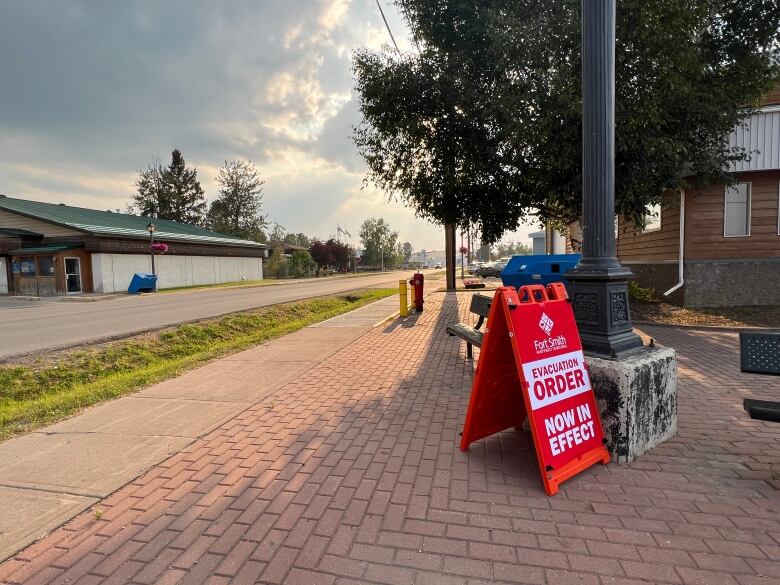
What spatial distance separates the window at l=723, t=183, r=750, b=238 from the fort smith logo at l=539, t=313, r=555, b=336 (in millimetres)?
11110

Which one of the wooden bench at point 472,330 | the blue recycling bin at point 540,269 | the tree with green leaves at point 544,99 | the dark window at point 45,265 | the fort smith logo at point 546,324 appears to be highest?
the tree with green leaves at point 544,99

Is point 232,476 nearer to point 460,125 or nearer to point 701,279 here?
point 460,125

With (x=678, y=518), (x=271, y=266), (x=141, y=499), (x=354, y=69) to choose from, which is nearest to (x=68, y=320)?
(x=354, y=69)

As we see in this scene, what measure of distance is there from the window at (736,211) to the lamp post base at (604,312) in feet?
33.9

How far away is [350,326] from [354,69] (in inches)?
256

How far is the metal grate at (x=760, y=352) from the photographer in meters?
3.30

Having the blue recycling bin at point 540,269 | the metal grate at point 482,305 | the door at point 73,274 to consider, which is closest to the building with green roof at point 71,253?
the door at point 73,274

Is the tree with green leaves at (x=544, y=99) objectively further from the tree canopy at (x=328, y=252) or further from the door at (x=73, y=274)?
the tree canopy at (x=328, y=252)

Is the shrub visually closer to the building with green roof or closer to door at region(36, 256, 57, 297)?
the building with green roof

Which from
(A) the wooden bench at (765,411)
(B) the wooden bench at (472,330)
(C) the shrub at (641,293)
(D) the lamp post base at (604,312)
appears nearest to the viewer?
(A) the wooden bench at (765,411)

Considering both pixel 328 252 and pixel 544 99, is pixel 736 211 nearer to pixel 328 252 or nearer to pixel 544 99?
pixel 544 99

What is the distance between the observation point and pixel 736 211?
11.2 metres

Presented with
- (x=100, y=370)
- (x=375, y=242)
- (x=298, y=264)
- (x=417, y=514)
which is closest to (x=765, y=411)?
(x=417, y=514)

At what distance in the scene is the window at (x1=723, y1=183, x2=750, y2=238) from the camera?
11.1 m
